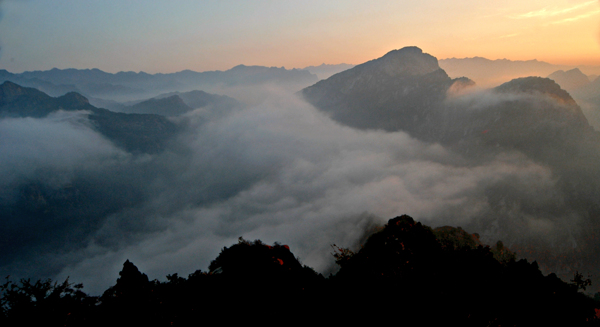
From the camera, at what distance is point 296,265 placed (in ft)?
109

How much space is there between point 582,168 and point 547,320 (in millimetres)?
253703

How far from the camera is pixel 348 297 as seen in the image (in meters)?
24.4

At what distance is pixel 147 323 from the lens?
21.6m

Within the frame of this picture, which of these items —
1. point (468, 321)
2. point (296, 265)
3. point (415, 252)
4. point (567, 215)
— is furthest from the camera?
point (567, 215)

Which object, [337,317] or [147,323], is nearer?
[147,323]

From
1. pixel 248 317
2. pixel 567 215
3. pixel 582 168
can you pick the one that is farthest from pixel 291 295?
pixel 582 168

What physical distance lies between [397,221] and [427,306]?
14.8 metres

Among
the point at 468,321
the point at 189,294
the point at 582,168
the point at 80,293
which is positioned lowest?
the point at 582,168

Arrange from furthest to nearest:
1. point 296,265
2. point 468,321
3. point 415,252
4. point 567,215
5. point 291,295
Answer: point 567,215
point 296,265
point 415,252
point 291,295
point 468,321

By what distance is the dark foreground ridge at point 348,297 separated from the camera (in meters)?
20.8

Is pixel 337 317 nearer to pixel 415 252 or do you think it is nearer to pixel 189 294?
pixel 415 252

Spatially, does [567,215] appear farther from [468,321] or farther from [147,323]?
[147,323]

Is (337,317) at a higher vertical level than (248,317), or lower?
lower

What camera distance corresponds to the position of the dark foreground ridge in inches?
818
